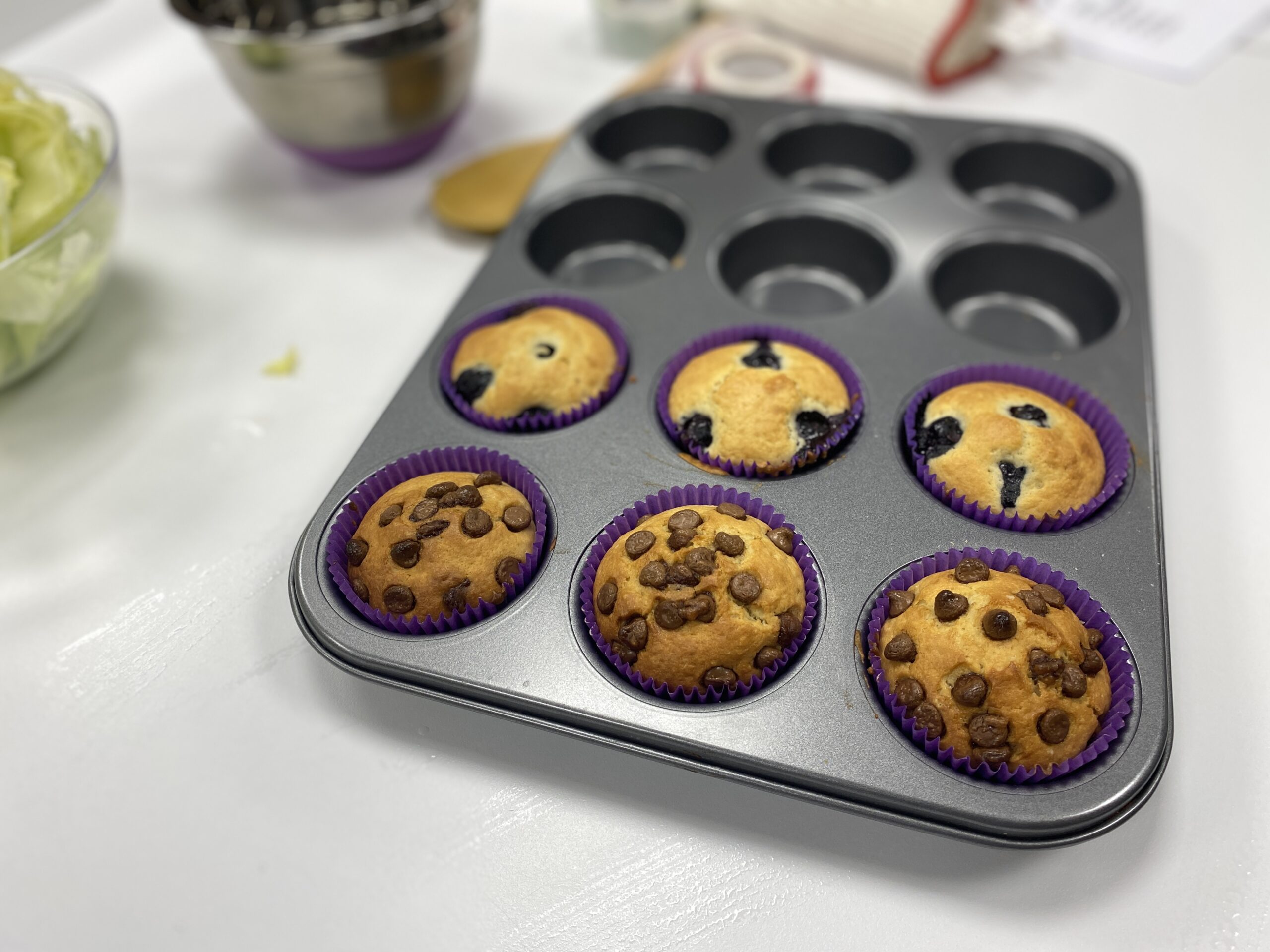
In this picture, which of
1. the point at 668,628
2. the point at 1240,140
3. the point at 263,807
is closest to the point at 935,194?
the point at 1240,140

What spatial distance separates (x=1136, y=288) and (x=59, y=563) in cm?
235

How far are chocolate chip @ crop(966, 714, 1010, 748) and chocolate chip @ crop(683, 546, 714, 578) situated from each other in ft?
1.49

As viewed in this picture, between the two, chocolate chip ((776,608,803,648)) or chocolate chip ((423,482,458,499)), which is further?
chocolate chip ((423,482,458,499))

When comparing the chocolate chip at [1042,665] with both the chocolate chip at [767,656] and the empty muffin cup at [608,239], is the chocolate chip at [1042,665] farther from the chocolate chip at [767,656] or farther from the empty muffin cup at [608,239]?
the empty muffin cup at [608,239]

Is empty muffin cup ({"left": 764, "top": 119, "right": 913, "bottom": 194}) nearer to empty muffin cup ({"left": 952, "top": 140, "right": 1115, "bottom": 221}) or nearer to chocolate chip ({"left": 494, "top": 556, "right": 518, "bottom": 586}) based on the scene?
empty muffin cup ({"left": 952, "top": 140, "right": 1115, "bottom": 221})

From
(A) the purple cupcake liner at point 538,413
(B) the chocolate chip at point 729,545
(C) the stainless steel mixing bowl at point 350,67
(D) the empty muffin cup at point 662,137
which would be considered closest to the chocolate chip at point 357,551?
(A) the purple cupcake liner at point 538,413

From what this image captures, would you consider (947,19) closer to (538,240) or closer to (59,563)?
(538,240)


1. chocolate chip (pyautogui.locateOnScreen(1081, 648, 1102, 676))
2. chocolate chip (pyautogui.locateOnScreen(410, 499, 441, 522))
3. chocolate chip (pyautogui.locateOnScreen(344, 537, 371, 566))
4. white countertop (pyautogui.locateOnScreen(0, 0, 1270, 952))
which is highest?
chocolate chip (pyautogui.locateOnScreen(1081, 648, 1102, 676))

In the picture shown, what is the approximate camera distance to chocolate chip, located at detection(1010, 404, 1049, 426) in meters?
1.68

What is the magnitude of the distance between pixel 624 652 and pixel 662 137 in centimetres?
181

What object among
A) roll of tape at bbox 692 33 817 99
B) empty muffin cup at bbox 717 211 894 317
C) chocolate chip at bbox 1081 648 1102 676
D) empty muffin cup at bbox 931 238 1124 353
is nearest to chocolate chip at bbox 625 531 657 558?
chocolate chip at bbox 1081 648 1102 676

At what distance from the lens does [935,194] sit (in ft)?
7.30

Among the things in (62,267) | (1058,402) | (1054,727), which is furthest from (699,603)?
(62,267)

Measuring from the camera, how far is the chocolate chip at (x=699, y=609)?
1.41 metres
